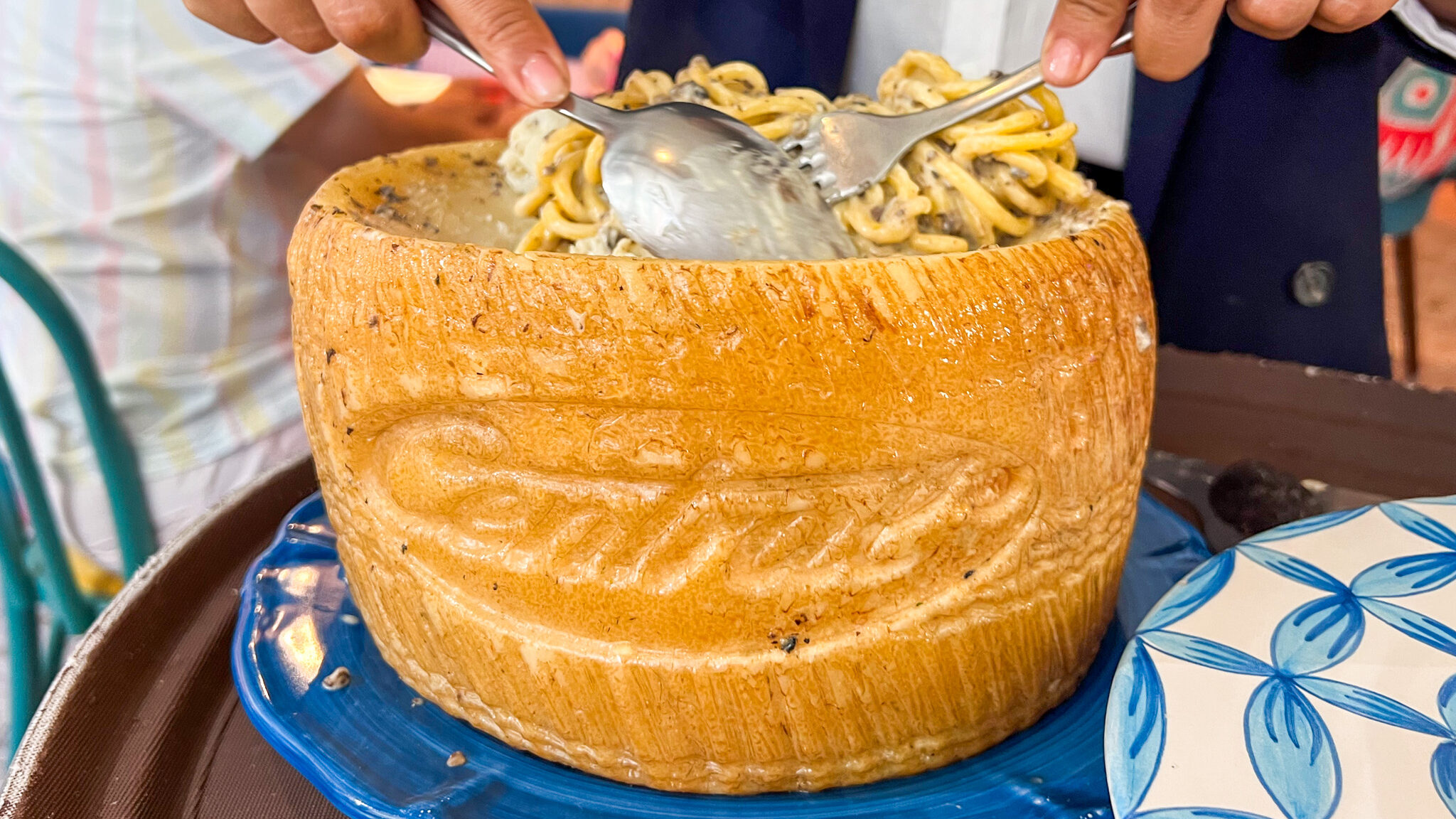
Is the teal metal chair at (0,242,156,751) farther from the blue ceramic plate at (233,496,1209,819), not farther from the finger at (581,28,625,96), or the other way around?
the finger at (581,28,625,96)

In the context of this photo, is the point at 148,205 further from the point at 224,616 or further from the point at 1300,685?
the point at 1300,685

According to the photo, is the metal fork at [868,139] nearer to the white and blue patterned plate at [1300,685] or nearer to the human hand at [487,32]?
the human hand at [487,32]

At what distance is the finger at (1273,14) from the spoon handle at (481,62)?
0.57 meters

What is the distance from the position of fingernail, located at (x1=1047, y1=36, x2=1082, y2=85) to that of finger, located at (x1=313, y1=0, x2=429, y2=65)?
0.54 metres

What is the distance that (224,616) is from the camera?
2.99ft

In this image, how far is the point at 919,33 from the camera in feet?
4.98

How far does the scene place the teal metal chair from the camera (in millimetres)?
1289

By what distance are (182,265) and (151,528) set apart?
468mm

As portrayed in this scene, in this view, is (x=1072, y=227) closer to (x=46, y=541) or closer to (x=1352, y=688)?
(x=1352, y=688)

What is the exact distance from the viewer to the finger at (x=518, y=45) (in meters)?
0.75

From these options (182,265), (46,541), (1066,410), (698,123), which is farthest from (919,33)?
(46,541)

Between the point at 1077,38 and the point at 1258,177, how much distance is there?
0.80 m

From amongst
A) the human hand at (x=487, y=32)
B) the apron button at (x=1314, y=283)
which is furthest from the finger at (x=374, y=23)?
the apron button at (x=1314, y=283)

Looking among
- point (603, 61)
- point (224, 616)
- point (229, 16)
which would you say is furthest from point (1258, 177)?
point (603, 61)
